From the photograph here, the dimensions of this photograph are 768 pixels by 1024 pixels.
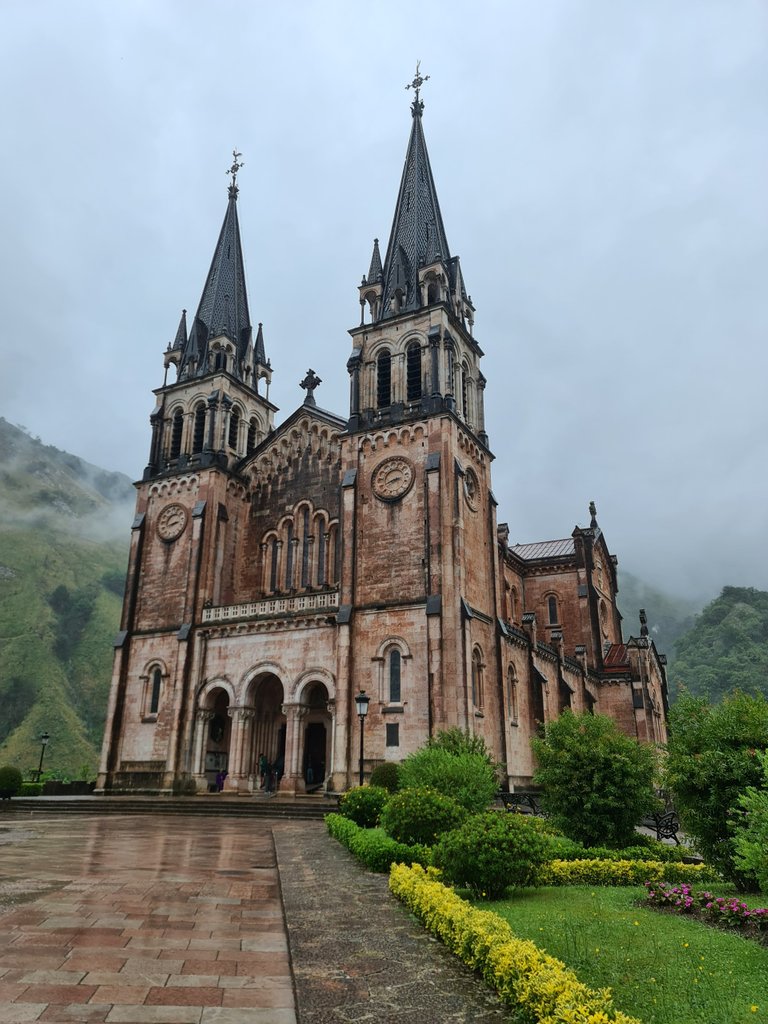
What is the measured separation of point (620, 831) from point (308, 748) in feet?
72.4

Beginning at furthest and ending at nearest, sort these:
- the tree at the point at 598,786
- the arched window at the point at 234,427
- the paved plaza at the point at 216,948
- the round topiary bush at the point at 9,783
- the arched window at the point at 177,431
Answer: the arched window at the point at 177,431
the arched window at the point at 234,427
the round topiary bush at the point at 9,783
the tree at the point at 598,786
the paved plaza at the point at 216,948

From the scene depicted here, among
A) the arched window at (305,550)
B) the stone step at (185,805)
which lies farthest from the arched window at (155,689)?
the arched window at (305,550)

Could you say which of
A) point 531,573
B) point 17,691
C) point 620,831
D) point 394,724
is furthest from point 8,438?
point 620,831

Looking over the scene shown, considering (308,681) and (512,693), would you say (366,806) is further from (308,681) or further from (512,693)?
(512,693)

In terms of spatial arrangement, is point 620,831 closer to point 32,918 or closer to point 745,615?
point 32,918

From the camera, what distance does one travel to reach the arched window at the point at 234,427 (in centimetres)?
4300

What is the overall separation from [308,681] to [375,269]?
22.6 metres

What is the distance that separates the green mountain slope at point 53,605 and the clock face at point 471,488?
184ft

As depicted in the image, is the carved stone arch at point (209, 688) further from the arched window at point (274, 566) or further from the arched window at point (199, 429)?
the arched window at point (199, 429)

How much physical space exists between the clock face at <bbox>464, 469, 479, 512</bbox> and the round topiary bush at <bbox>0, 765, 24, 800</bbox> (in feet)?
79.3

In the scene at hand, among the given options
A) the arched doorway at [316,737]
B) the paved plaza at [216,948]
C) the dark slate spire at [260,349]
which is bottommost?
the paved plaza at [216,948]

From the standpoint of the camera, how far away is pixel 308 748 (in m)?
35.7

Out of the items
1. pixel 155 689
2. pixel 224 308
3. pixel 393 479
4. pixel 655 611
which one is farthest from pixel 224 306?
pixel 655 611

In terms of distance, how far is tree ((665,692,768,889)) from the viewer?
457 inches
